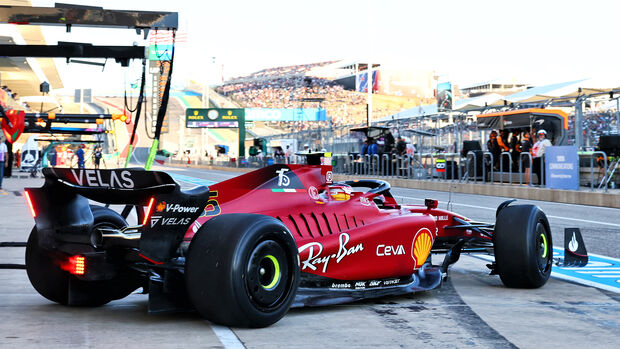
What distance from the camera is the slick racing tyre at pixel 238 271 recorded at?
501 cm

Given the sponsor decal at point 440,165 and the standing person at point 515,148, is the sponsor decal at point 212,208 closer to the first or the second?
the standing person at point 515,148

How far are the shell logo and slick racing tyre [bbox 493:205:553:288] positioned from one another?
0.62 m

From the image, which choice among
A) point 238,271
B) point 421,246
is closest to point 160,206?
point 238,271

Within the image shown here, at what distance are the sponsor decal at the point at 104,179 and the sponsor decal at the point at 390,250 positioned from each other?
6.82ft

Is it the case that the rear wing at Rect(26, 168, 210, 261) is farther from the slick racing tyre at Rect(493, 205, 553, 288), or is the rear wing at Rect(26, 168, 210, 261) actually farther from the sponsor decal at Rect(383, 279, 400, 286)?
the slick racing tyre at Rect(493, 205, 553, 288)

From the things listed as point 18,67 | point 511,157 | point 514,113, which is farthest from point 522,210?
point 18,67

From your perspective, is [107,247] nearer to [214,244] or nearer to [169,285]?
[169,285]

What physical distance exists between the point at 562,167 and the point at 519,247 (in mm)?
16310

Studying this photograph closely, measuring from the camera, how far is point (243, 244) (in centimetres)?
506

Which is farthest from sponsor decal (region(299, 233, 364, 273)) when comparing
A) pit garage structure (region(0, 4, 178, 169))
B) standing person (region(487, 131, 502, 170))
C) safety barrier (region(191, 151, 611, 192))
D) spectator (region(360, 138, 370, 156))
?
spectator (region(360, 138, 370, 156))

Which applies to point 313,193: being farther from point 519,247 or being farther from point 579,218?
point 579,218

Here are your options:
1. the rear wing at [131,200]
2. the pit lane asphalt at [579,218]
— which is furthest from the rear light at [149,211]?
the pit lane asphalt at [579,218]

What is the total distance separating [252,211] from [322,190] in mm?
769

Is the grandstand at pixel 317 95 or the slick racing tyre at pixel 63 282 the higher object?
the grandstand at pixel 317 95
